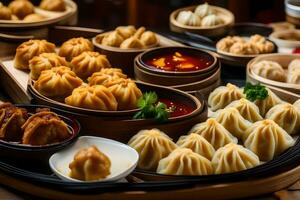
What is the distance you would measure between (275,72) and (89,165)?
173 cm

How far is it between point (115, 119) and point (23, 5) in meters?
1.99

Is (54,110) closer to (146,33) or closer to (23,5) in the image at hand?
(146,33)

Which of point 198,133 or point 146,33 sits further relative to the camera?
point 146,33

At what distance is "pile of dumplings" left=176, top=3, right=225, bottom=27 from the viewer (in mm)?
4590

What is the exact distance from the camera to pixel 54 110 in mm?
2998

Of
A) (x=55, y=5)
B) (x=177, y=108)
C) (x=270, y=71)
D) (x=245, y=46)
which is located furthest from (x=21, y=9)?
(x=270, y=71)

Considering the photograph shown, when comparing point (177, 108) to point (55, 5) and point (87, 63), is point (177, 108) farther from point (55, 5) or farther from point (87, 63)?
point (55, 5)

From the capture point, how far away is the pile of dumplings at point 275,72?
12.1ft

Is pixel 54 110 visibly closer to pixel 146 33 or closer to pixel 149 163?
pixel 149 163

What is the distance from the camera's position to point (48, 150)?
266 cm

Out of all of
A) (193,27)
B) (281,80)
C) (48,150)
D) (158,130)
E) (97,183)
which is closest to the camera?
(97,183)

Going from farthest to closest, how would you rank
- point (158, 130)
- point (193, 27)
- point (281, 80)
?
1. point (193, 27)
2. point (281, 80)
3. point (158, 130)

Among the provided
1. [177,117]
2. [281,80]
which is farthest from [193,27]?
[177,117]

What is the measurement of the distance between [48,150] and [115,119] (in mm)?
434
